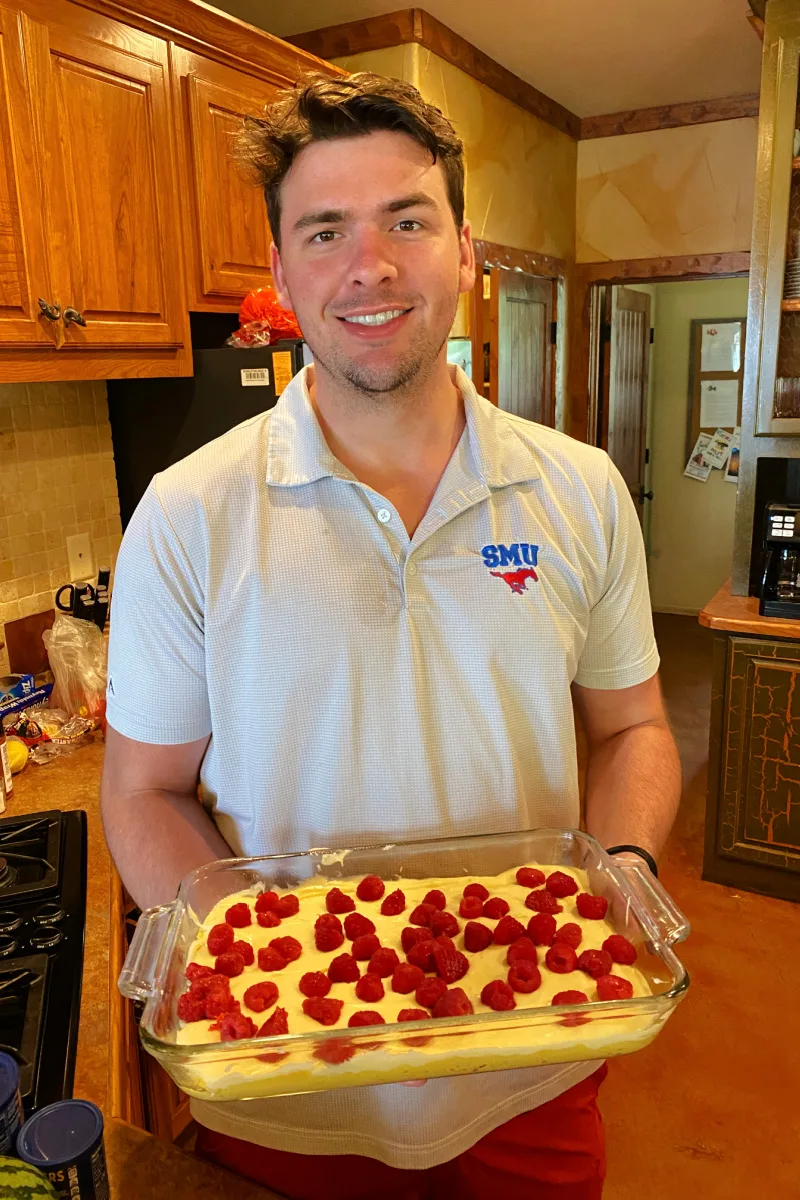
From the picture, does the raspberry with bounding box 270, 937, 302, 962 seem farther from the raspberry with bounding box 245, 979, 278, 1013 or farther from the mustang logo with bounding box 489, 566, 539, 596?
the mustang logo with bounding box 489, 566, 539, 596

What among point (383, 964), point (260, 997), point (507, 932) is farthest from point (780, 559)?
point (260, 997)

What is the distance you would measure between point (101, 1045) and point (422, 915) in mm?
451

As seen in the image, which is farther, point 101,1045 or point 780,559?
point 780,559

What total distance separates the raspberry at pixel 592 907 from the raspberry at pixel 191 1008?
1.43ft

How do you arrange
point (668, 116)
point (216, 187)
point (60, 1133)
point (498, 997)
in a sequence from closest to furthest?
point (60, 1133) < point (498, 997) < point (216, 187) < point (668, 116)

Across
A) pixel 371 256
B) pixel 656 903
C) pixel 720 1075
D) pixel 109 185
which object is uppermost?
pixel 109 185

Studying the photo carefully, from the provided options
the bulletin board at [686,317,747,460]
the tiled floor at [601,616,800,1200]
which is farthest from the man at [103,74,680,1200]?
the bulletin board at [686,317,747,460]

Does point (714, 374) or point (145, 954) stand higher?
point (714, 374)

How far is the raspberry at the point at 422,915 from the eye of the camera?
100cm

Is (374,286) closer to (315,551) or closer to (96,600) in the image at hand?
(315,551)

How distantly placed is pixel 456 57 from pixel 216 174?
1.42m

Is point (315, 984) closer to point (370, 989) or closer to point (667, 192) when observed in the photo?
point (370, 989)

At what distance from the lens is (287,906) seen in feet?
3.38

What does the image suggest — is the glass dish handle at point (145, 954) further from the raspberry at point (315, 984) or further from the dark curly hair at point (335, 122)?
the dark curly hair at point (335, 122)
